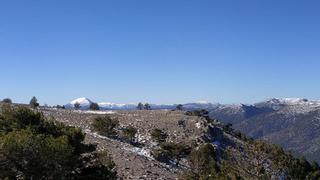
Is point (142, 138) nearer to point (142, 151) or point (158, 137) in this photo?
point (158, 137)

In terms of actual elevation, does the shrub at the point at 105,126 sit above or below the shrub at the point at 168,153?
above

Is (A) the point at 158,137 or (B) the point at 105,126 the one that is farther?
(A) the point at 158,137

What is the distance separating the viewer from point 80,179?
123 feet

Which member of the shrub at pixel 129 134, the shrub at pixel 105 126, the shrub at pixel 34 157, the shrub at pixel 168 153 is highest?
the shrub at pixel 105 126

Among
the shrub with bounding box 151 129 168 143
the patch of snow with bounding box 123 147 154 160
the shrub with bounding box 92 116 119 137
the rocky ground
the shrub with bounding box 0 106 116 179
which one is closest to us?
the shrub with bounding box 0 106 116 179

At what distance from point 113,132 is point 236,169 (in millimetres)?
38285

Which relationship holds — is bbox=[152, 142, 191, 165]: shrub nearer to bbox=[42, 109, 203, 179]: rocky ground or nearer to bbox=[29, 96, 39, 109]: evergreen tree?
bbox=[42, 109, 203, 179]: rocky ground

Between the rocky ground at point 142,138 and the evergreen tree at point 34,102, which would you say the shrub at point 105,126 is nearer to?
the rocky ground at point 142,138

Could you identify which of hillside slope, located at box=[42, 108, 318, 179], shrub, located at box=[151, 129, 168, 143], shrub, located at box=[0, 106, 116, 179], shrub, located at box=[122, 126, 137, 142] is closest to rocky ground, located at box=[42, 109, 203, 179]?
hillside slope, located at box=[42, 108, 318, 179]

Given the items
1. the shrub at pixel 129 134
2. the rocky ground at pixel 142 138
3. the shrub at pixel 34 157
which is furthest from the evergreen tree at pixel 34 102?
the shrub at pixel 34 157

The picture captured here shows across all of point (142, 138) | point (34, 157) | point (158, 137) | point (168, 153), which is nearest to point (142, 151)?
point (168, 153)

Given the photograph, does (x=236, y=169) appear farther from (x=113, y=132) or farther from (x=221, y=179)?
(x=113, y=132)

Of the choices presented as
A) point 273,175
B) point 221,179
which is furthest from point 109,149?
point 221,179

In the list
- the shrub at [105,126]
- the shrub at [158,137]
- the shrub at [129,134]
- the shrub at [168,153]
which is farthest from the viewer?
the shrub at [158,137]
